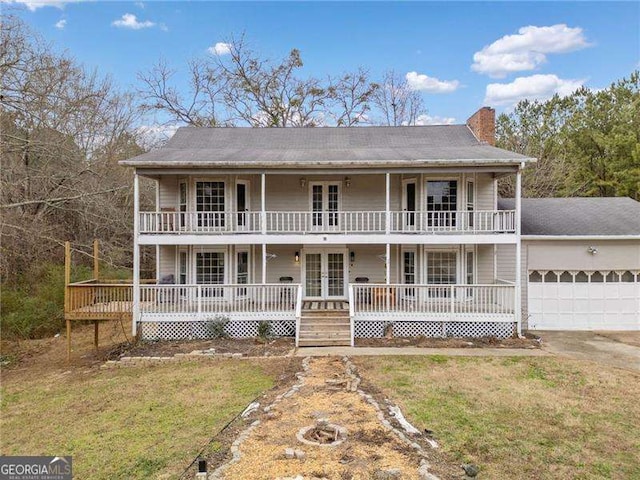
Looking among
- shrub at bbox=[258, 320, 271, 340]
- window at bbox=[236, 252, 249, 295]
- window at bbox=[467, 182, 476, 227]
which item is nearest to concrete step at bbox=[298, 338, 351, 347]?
shrub at bbox=[258, 320, 271, 340]

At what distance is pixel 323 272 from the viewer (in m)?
15.8

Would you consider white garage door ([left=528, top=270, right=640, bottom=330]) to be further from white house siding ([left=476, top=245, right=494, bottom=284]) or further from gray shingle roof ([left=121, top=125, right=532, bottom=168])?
gray shingle roof ([left=121, top=125, right=532, bottom=168])

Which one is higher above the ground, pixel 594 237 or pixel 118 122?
pixel 118 122

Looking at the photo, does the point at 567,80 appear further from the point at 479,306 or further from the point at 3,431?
the point at 3,431

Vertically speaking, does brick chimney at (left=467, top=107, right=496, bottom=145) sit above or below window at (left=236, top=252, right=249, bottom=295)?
above

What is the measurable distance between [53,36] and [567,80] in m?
36.1

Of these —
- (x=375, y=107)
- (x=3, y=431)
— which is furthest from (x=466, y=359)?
(x=375, y=107)

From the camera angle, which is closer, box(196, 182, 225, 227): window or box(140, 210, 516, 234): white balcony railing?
box(140, 210, 516, 234): white balcony railing

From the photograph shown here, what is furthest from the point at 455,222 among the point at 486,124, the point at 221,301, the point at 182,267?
the point at 182,267

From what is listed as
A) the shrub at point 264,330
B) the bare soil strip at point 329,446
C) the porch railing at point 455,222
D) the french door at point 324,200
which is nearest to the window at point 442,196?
the porch railing at point 455,222

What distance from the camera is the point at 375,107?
33594 mm

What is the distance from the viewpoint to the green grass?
6.14 m

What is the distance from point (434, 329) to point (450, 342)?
0.80m

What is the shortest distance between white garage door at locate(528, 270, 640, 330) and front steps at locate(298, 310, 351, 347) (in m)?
7.16
